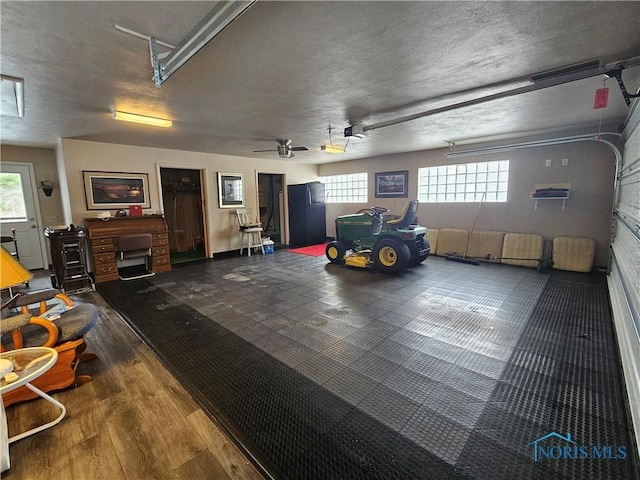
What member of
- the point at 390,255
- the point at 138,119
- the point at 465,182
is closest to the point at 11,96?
the point at 138,119

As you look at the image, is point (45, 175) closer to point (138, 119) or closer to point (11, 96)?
point (11, 96)

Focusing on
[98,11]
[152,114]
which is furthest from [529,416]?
[152,114]

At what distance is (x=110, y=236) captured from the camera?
4.86m

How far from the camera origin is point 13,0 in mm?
1409

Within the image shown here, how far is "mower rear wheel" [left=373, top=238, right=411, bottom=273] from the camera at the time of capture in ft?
15.6

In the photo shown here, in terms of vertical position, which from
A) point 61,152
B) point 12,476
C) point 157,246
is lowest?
point 12,476

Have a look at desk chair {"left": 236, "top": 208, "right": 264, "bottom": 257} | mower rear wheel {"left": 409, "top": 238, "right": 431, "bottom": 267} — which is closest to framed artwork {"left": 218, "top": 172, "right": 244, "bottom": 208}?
desk chair {"left": 236, "top": 208, "right": 264, "bottom": 257}

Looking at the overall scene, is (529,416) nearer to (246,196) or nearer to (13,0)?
(13,0)

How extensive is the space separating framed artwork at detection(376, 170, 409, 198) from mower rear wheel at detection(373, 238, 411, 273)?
2617 mm

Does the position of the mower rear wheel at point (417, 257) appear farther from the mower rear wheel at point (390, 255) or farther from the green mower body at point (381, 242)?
the mower rear wheel at point (390, 255)

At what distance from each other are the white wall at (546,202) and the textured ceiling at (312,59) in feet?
3.22

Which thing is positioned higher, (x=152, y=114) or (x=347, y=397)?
(x=152, y=114)

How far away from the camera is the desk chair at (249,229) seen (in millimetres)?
6977

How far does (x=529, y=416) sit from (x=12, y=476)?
2.90 m
